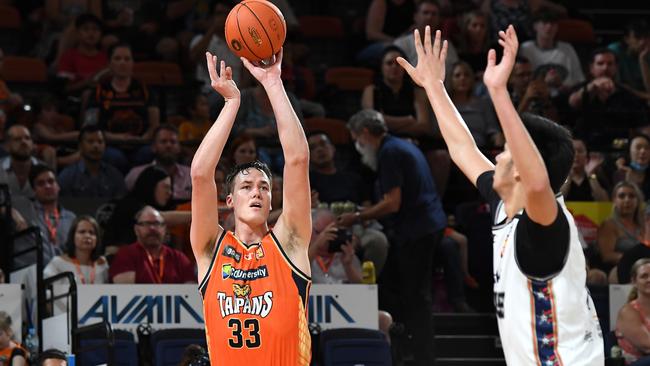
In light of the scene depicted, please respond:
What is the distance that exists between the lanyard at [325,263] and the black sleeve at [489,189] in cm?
536

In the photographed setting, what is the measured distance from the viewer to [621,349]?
10.1 metres

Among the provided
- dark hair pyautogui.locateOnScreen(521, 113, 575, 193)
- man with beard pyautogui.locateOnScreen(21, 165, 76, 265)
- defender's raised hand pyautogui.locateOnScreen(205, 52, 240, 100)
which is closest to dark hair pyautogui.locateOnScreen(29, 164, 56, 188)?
man with beard pyautogui.locateOnScreen(21, 165, 76, 265)

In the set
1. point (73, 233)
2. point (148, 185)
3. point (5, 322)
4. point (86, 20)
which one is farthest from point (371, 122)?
point (86, 20)

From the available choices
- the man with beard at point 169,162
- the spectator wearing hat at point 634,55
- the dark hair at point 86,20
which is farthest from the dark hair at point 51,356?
the spectator wearing hat at point 634,55

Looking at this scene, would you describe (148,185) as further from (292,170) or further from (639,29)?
(639,29)

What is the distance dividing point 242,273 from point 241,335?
0.28 meters

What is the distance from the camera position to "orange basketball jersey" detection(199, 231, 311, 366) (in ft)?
18.8

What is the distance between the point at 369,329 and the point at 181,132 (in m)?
3.90

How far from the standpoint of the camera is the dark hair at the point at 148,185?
11.2 meters

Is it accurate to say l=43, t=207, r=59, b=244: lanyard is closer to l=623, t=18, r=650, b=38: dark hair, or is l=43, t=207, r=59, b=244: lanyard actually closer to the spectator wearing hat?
the spectator wearing hat

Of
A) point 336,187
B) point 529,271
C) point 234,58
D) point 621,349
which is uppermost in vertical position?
point 234,58

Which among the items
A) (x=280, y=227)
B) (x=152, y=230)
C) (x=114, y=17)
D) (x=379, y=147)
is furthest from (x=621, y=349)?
(x=114, y=17)

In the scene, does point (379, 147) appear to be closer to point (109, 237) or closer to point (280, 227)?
point (109, 237)

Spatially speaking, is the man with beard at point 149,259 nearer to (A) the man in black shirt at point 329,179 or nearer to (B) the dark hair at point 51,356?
(B) the dark hair at point 51,356
